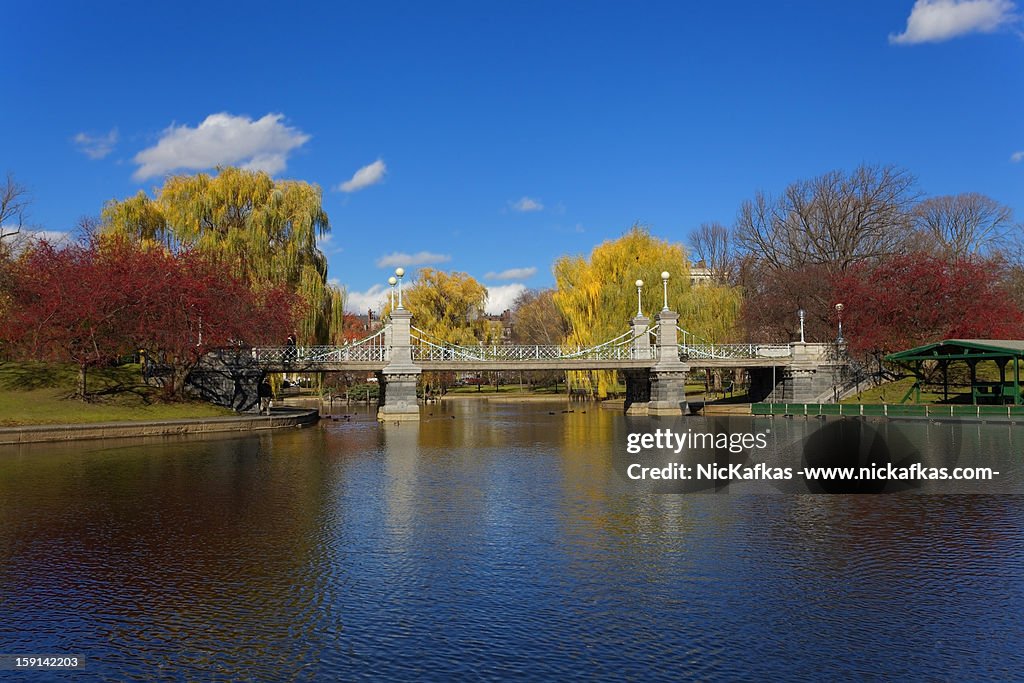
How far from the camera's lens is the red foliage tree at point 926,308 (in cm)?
5244

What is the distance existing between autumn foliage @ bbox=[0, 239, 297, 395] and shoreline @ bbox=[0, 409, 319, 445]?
4.09 meters

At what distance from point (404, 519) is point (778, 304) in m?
50.8

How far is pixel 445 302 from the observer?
75.4 metres

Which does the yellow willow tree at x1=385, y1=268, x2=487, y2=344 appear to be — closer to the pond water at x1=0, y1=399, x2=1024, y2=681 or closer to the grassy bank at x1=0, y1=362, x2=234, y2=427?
the grassy bank at x1=0, y1=362, x2=234, y2=427

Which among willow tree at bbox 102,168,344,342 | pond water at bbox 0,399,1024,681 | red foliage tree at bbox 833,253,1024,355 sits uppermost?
willow tree at bbox 102,168,344,342

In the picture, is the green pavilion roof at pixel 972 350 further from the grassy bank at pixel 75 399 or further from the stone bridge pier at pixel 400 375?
the grassy bank at pixel 75 399

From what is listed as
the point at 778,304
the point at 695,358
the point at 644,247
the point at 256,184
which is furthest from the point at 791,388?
the point at 256,184

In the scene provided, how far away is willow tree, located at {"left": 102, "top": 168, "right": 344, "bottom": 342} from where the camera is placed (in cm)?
5009

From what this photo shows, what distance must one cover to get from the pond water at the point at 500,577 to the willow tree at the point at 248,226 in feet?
86.0

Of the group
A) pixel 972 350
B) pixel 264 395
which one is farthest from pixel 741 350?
pixel 264 395

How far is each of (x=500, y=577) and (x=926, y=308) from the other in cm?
4766

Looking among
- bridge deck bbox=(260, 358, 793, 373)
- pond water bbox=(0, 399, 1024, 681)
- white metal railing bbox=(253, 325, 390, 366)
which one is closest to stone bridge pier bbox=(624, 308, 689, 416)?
bridge deck bbox=(260, 358, 793, 373)

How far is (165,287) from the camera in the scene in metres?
39.6

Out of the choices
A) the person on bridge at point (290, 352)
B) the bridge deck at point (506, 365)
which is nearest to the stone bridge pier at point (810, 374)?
the bridge deck at point (506, 365)
